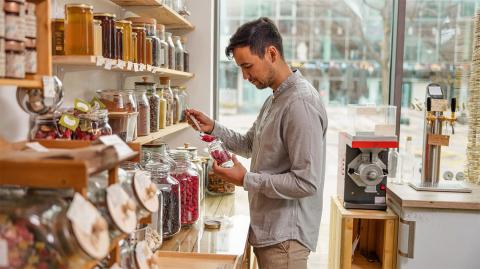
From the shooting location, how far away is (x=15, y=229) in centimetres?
87

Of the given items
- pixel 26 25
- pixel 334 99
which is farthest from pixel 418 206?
pixel 26 25

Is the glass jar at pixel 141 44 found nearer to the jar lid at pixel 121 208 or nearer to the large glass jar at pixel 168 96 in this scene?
the large glass jar at pixel 168 96

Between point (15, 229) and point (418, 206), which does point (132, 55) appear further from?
point (418, 206)

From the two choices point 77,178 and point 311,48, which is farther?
point 311,48

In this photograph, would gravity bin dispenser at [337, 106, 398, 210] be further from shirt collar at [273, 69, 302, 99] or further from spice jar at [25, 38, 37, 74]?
spice jar at [25, 38, 37, 74]

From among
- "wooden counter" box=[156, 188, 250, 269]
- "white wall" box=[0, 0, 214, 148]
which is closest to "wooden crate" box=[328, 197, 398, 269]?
"wooden counter" box=[156, 188, 250, 269]

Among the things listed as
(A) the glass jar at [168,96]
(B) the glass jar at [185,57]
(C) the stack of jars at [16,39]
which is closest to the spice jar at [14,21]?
(C) the stack of jars at [16,39]

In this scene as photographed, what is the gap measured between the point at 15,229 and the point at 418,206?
2.18m

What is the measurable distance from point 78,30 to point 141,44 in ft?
2.20

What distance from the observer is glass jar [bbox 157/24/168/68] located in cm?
265

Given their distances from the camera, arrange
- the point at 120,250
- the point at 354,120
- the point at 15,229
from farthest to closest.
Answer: the point at 354,120 < the point at 120,250 < the point at 15,229

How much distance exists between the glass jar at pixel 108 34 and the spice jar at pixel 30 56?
0.57 m

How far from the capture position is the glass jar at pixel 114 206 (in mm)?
1038

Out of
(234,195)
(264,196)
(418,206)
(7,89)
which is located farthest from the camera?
(234,195)
